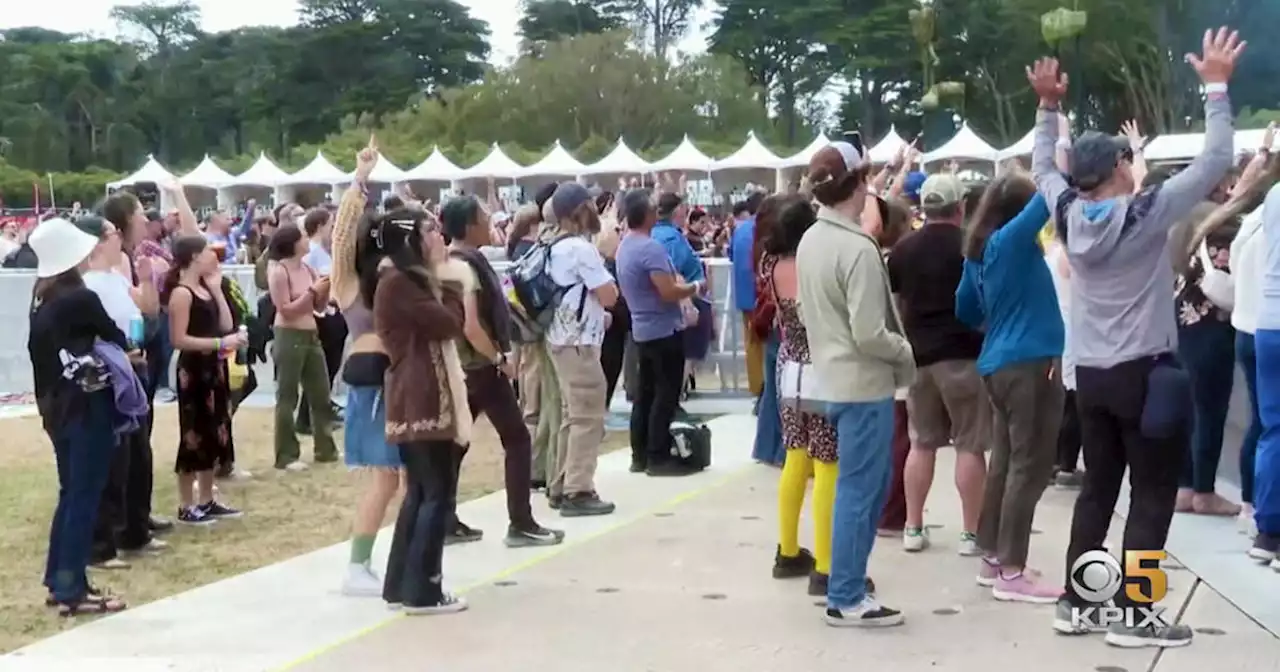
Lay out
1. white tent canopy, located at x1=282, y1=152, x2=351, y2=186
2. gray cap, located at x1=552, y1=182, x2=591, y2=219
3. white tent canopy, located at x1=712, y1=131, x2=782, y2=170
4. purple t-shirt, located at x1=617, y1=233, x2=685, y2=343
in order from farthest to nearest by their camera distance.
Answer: white tent canopy, located at x1=282, y1=152, x2=351, y2=186
white tent canopy, located at x1=712, y1=131, x2=782, y2=170
purple t-shirt, located at x1=617, y1=233, x2=685, y2=343
gray cap, located at x1=552, y1=182, x2=591, y2=219

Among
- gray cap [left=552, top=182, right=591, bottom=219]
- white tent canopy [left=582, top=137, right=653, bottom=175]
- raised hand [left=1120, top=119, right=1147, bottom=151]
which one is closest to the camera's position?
raised hand [left=1120, top=119, right=1147, bottom=151]

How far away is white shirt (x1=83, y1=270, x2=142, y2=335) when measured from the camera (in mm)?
7406

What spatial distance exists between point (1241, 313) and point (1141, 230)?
222cm

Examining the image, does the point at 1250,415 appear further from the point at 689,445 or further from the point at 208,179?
the point at 208,179

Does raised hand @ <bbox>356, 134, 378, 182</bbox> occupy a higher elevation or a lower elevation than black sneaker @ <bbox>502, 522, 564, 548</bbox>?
higher

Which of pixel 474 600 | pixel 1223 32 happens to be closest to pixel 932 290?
pixel 1223 32

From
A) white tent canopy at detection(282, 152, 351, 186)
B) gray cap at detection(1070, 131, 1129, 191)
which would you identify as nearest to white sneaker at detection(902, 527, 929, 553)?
gray cap at detection(1070, 131, 1129, 191)

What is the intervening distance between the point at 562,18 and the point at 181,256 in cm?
A: 7816

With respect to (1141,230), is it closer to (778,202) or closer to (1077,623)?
(1077,623)

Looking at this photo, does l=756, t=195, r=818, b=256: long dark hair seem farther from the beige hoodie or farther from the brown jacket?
the brown jacket

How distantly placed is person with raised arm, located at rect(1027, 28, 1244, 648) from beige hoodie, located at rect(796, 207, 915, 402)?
67 centimetres

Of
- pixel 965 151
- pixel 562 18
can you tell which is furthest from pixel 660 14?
pixel 965 151

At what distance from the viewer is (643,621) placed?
6.05 meters

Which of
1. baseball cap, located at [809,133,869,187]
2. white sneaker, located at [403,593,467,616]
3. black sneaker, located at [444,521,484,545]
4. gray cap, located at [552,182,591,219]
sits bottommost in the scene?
black sneaker, located at [444,521,484,545]
